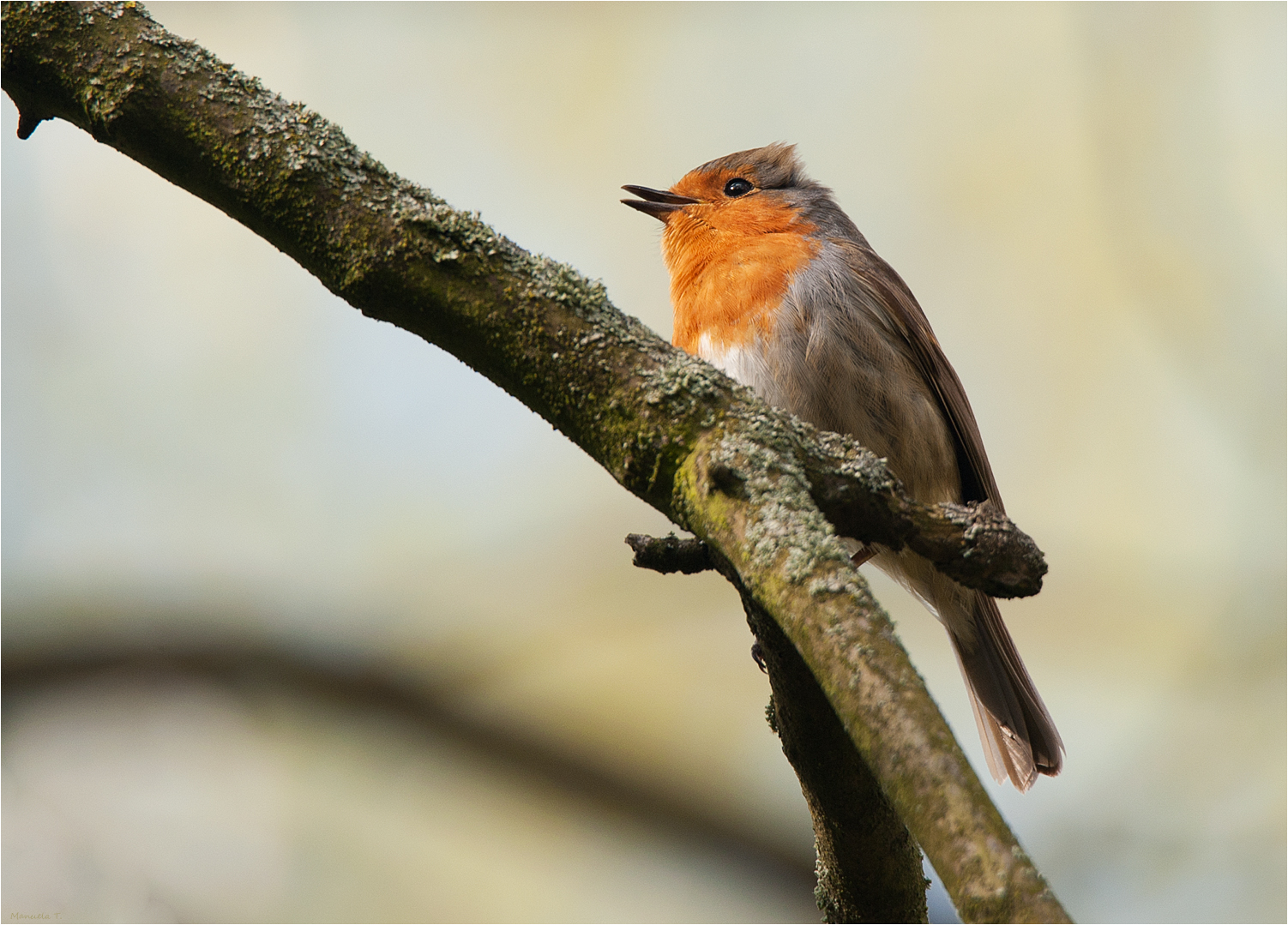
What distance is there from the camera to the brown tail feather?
12.5 feet

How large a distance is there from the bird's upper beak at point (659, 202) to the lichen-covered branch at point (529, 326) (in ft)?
8.38

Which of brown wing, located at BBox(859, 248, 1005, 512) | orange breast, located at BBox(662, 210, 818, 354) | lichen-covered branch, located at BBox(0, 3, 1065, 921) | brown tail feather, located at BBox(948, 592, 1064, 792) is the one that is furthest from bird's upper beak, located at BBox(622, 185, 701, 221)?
lichen-covered branch, located at BBox(0, 3, 1065, 921)

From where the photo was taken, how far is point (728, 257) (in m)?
3.77

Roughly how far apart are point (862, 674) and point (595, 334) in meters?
0.76

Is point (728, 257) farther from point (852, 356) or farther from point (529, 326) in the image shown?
point (529, 326)

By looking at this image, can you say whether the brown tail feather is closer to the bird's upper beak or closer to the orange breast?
the orange breast

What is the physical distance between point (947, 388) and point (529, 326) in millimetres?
2563

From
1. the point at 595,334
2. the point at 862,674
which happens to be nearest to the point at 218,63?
the point at 595,334

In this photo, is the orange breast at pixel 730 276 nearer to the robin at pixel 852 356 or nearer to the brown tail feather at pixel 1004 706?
the robin at pixel 852 356

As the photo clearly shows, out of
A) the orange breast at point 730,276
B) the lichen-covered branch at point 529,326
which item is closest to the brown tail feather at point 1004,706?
the orange breast at point 730,276

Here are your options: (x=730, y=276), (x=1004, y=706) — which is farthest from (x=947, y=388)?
(x=1004, y=706)

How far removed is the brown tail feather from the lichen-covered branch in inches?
97.0

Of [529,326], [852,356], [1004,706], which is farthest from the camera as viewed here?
[1004,706]

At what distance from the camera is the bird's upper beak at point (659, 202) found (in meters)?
4.30
